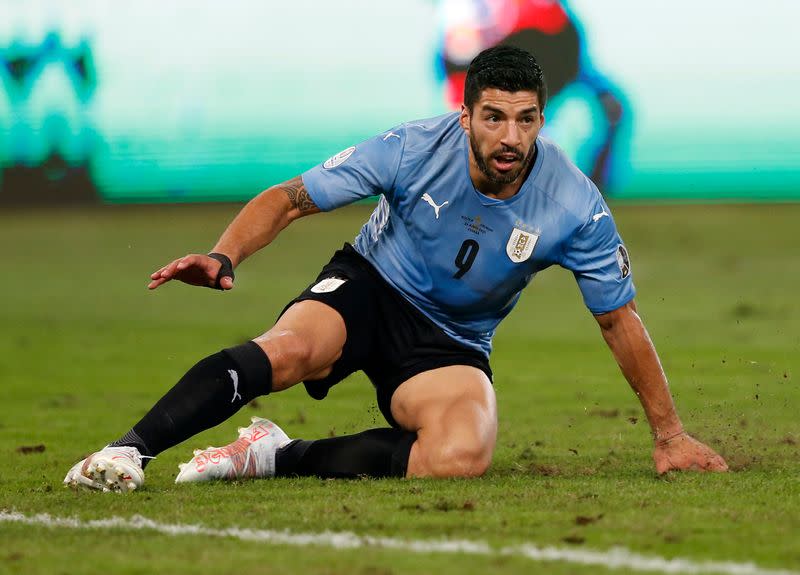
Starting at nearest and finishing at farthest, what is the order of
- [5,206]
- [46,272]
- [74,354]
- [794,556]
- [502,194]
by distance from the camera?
1. [794,556]
2. [502,194]
3. [74,354]
4. [46,272]
5. [5,206]

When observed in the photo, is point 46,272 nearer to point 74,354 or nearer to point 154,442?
point 74,354

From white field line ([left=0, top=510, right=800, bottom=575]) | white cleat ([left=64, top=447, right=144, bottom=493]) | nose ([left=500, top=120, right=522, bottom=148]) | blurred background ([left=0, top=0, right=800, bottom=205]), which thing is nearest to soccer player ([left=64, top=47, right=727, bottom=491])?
nose ([left=500, top=120, right=522, bottom=148])

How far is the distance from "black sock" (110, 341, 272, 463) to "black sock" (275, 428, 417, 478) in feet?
1.65

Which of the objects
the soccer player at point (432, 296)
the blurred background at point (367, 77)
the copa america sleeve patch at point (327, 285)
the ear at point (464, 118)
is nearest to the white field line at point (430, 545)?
the soccer player at point (432, 296)

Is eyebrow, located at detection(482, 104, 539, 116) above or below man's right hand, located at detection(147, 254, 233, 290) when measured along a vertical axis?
above

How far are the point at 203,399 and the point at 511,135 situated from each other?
1634 mm

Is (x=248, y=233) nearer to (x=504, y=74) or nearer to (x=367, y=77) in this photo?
(x=504, y=74)

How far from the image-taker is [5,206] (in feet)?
82.8

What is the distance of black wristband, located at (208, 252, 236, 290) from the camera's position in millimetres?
5230

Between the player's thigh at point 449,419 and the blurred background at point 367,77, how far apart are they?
1336cm

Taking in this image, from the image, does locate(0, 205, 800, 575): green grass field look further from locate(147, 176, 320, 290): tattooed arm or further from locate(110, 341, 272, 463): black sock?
locate(147, 176, 320, 290): tattooed arm

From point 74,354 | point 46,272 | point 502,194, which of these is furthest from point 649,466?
point 46,272

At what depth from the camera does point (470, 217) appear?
5906mm

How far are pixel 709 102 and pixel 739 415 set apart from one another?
1244cm
